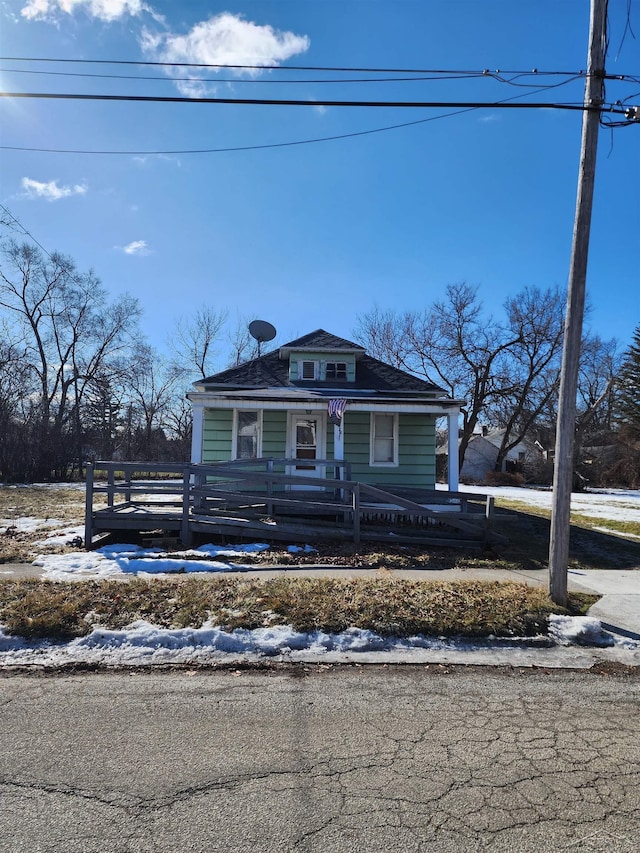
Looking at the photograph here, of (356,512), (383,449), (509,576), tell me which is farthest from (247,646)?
(383,449)

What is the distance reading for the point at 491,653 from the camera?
4.61m

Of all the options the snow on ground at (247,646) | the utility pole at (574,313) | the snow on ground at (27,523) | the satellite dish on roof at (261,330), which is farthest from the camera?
the satellite dish on roof at (261,330)

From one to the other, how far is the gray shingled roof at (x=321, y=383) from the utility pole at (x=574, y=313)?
27.6 feet

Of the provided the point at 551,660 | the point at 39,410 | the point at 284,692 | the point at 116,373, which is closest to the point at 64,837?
the point at 284,692

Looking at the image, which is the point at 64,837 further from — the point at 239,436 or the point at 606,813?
the point at 239,436

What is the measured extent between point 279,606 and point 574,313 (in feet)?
15.6

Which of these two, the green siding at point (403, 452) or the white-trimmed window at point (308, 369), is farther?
the white-trimmed window at point (308, 369)

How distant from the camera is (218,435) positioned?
13.9 m

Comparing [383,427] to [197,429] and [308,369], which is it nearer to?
[308,369]

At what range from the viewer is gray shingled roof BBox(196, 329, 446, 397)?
568 inches

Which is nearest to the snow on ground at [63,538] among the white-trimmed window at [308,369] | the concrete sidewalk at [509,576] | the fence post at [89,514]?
the fence post at [89,514]

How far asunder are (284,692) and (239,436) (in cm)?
1054

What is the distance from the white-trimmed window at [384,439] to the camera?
45.6ft

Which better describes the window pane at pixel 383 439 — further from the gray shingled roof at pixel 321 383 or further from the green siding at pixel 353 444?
the gray shingled roof at pixel 321 383
